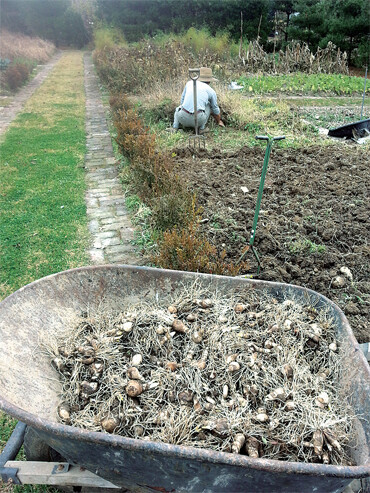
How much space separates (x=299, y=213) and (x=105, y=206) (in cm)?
262

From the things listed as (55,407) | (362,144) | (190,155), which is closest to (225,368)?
(55,407)

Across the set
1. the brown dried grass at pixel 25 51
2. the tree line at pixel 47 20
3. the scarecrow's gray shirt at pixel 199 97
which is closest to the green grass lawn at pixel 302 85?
the scarecrow's gray shirt at pixel 199 97

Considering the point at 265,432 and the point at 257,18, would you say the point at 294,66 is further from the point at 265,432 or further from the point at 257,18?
the point at 265,432

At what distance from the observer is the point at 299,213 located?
4.43 metres

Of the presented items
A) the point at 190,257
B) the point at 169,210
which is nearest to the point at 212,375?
the point at 190,257

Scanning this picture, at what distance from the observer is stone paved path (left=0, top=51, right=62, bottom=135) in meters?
9.64

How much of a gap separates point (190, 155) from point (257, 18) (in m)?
20.5

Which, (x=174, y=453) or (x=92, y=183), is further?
(x=92, y=183)

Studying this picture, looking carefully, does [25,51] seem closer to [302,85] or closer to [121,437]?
[302,85]

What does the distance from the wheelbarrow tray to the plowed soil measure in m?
1.09

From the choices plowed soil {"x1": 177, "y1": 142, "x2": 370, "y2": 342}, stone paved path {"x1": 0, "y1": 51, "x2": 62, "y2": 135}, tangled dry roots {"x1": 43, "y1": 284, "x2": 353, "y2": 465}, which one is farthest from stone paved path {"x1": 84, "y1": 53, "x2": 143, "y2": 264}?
stone paved path {"x1": 0, "y1": 51, "x2": 62, "y2": 135}

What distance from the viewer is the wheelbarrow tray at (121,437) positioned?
1.44 meters

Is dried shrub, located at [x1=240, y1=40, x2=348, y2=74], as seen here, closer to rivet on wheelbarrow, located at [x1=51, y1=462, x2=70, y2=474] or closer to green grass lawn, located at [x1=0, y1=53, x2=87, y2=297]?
green grass lawn, located at [x1=0, y1=53, x2=87, y2=297]

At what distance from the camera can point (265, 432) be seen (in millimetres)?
1765
